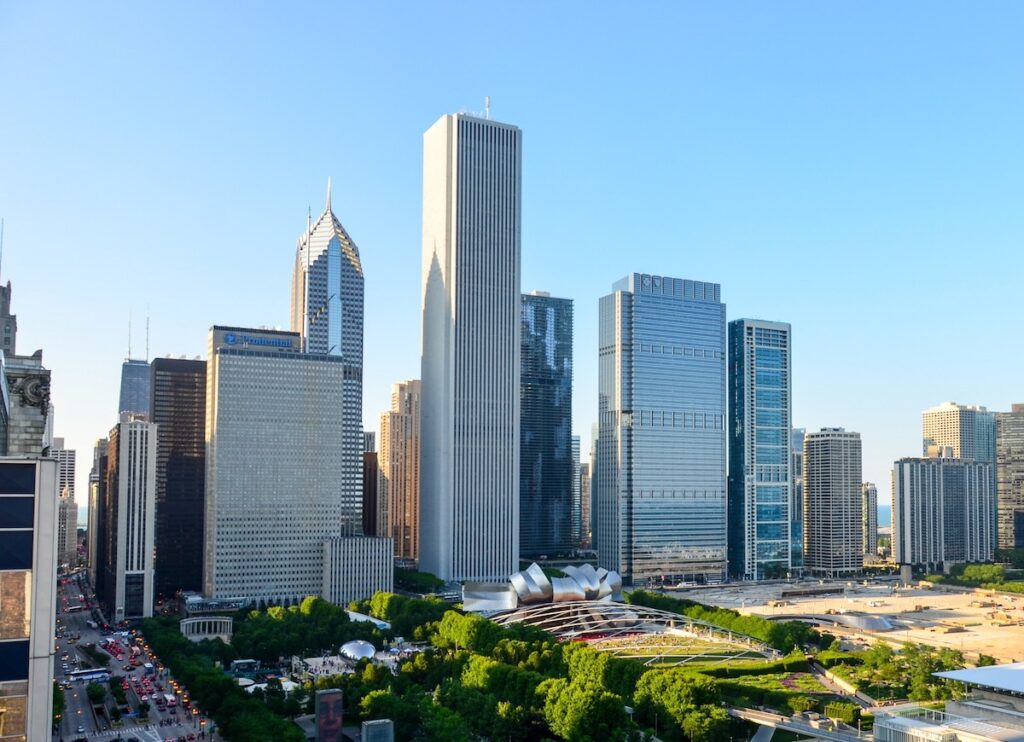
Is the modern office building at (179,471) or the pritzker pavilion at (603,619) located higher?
the modern office building at (179,471)

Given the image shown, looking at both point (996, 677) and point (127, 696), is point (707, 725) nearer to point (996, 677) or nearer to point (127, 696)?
point (996, 677)

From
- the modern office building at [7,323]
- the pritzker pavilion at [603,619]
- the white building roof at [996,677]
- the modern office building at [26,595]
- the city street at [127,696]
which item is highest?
the modern office building at [7,323]

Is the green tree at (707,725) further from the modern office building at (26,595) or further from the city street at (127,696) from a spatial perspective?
the modern office building at (26,595)

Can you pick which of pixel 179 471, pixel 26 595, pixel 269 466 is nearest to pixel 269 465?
pixel 269 466

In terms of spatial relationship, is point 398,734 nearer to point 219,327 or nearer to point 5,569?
point 5,569

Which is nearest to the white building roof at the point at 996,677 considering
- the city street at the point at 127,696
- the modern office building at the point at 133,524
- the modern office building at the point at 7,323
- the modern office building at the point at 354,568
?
the city street at the point at 127,696

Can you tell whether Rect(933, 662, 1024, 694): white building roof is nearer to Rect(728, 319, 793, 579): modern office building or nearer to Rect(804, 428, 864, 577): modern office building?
Rect(728, 319, 793, 579): modern office building

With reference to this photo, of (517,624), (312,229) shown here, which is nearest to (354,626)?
(517,624)
